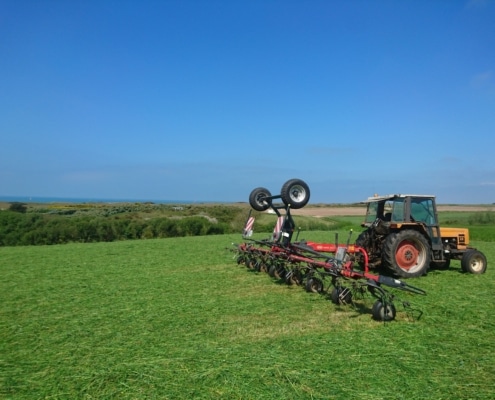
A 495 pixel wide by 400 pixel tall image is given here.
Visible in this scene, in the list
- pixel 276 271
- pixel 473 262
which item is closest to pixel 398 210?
pixel 473 262

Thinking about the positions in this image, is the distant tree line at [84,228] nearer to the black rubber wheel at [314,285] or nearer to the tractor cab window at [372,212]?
the tractor cab window at [372,212]

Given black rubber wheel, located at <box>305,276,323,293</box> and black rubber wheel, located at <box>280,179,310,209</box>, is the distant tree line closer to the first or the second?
black rubber wheel, located at <box>280,179,310,209</box>

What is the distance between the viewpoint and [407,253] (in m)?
10.0

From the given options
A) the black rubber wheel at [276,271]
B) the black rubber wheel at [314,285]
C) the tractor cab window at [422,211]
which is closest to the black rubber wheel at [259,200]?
the black rubber wheel at [276,271]

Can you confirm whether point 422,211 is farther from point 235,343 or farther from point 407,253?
point 235,343

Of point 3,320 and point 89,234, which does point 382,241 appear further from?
point 89,234

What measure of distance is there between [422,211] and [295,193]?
10.9ft

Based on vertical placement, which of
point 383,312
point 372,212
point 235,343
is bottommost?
point 235,343

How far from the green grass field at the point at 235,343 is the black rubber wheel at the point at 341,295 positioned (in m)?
0.19

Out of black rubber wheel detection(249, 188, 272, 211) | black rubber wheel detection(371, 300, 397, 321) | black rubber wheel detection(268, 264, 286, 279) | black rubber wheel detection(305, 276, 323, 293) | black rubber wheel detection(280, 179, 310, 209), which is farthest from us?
black rubber wheel detection(249, 188, 272, 211)

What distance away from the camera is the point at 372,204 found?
11734 mm

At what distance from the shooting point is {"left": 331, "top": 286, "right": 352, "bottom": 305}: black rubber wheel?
721cm

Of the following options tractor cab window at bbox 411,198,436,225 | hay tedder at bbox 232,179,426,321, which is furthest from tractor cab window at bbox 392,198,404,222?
hay tedder at bbox 232,179,426,321

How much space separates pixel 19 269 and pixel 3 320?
5.83 metres
